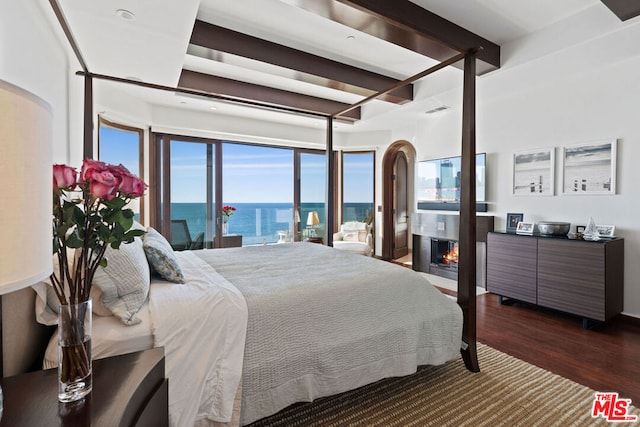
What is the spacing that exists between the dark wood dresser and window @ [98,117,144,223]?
15.5ft

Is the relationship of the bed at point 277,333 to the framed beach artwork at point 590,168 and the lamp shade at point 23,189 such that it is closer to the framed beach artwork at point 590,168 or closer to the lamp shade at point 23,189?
the lamp shade at point 23,189

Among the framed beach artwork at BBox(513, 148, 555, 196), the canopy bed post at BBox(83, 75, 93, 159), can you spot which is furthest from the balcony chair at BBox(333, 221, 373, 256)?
the canopy bed post at BBox(83, 75, 93, 159)

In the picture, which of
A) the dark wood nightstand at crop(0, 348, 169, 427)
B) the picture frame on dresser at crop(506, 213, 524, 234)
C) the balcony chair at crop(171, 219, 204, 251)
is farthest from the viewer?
the balcony chair at crop(171, 219, 204, 251)

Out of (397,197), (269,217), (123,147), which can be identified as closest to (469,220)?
(397,197)

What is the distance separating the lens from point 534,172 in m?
3.92

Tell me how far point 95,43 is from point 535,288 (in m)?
4.74

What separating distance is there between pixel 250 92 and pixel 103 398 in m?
3.81

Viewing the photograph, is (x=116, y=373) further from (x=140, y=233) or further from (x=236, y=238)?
(x=236, y=238)

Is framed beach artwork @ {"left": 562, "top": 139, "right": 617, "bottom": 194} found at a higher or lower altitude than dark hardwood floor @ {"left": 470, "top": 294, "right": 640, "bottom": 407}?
higher

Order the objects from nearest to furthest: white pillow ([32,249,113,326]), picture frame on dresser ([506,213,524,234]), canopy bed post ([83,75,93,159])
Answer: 1. white pillow ([32,249,113,326])
2. canopy bed post ([83,75,93,159])
3. picture frame on dresser ([506,213,524,234])

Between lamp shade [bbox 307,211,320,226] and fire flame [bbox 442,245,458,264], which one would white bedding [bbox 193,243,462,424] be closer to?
fire flame [bbox 442,245,458,264]

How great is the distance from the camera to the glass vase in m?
0.92

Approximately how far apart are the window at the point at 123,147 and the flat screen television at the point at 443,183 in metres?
4.43

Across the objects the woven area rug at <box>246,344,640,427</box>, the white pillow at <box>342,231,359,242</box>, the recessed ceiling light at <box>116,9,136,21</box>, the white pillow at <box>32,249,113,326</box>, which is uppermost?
the recessed ceiling light at <box>116,9,136,21</box>
